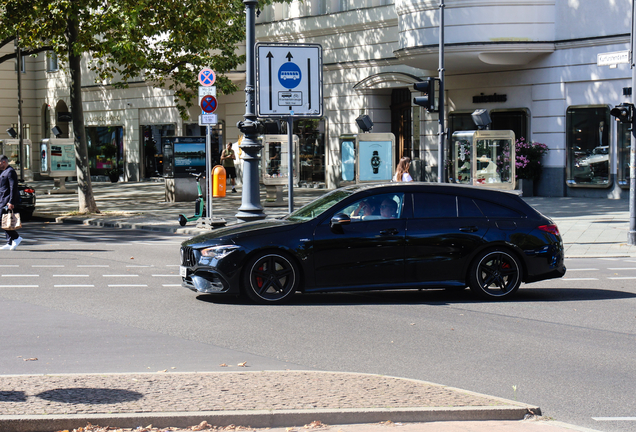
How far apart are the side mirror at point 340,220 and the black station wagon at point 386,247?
0.01 meters

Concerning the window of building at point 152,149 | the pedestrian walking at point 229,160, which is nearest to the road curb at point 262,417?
the pedestrian walking at point 229,160

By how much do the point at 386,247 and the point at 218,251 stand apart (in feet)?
6.15

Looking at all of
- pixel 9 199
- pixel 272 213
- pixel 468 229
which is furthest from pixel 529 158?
pixel 468 229

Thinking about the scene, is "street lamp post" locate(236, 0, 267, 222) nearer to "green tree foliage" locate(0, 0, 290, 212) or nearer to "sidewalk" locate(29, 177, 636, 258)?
"sidewalk" locate(29, 177, 636, 258)

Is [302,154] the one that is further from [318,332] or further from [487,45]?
[318,332]

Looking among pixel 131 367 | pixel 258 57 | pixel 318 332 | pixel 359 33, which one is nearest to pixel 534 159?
pixel 359 33

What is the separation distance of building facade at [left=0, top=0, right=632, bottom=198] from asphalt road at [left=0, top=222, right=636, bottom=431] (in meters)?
9.99

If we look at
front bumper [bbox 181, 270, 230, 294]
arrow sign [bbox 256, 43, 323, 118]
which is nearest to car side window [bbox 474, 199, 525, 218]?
front bumper [bbox 181, 270, 230, 294]

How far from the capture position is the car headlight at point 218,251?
378 inches

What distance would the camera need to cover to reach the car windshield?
10055 millimetres

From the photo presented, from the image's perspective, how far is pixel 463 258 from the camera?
10.1 m

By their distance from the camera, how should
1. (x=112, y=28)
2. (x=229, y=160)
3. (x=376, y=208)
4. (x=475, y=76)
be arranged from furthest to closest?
(x=229, y=160) < (x=475, y=76) < (x=112, y=28) < (x=376, y=208)

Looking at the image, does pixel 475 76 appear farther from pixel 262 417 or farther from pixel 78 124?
pixel 262 417

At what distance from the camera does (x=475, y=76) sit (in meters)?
27.7
